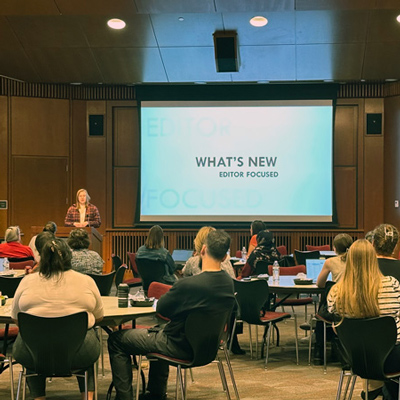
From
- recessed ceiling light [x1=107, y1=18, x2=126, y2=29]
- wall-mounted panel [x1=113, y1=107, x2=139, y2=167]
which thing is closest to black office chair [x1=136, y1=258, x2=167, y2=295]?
recessed ceiling light [x1=107, y1=18, x2=126, y2=29]

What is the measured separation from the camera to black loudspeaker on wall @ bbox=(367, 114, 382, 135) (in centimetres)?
1296

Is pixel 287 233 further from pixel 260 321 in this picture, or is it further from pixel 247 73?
pixel 260 321

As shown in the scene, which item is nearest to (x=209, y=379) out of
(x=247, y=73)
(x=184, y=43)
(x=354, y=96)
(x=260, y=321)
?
(x=260, y=321)

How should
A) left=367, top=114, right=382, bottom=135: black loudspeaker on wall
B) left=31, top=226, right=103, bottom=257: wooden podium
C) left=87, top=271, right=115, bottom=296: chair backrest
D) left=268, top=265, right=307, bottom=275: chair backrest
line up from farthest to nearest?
left=367, top=114, right=382, bottom=135: black loudspeaker on wall
left=31, top=226, right=103, bottom=257: wooden podium
left=268, top=265, right=307, bottom=275: chair backrest
left=87, top=271, right=115, bottom=296: chair backrest

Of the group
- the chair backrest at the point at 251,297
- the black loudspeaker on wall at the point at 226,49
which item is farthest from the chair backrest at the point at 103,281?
the black loudspeaker on wall at the point at 226,49

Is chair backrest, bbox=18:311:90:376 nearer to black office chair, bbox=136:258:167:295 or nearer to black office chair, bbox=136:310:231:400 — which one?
black office chair, bbox=136:310:231:400

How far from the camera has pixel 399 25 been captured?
10242 millimetres

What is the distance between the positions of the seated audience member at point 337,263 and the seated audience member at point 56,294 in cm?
258

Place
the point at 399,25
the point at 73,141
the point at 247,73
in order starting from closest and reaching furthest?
the point at 399,25 < the point at 247,73 < the point at 73,141

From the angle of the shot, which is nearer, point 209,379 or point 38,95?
point 209,379

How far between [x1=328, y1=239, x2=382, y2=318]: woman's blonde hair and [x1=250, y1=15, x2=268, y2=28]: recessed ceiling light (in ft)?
21.9

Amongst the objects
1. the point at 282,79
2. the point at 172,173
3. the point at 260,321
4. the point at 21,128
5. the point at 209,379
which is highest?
the point at 282,79

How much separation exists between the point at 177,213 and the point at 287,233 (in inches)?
87.0

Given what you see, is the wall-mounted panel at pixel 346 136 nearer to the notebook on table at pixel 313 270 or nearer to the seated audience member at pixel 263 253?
the seated audience member at pixel 263 253
